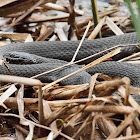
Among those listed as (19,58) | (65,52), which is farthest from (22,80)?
(65,52)

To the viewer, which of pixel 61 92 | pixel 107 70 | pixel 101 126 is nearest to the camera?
pixel 101 126

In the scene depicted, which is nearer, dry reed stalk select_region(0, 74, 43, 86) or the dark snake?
dry reed stalk select_region(0, 74, 43, 86)

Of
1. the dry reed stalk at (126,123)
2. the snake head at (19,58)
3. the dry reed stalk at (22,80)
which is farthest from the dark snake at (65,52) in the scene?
the dry reed stalk at (126,123)

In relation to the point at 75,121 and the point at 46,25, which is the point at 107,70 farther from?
the point at 46,25

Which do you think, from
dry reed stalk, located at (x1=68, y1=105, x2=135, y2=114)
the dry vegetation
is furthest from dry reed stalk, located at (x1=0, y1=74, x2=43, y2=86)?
dry reed stalk, located at (x1=68, y1=105, x2=135, y2=114)

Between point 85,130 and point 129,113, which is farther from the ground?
point 129,113

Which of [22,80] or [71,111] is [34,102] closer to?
[71,111]

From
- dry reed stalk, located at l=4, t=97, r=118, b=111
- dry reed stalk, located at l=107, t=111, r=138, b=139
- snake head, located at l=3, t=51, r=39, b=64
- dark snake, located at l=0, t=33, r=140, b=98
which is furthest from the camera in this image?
snake head, located at l=3, t=51, r=39, b=64

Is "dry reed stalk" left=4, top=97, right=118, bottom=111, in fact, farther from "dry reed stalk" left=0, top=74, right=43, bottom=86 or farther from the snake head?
the snake head

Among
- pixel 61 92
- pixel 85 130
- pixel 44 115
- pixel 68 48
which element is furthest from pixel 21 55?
pixel 85 130

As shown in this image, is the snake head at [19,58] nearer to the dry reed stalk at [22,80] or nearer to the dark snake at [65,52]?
the dark snake at [65,52]

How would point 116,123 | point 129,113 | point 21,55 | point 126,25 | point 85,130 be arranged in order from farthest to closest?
point 126,25
point 21,55
point 116,123
point 85,130
point 129,113
